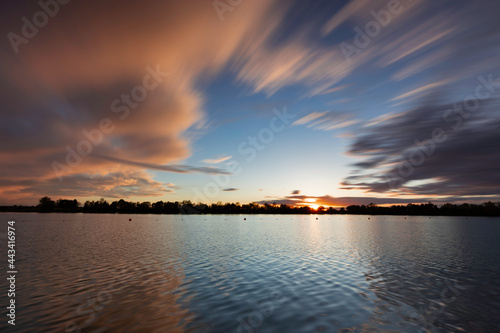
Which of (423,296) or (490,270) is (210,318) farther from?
(490,270)

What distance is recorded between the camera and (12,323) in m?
14.3

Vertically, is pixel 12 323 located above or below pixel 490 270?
above

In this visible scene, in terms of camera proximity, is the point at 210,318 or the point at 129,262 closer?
the point at 210,318

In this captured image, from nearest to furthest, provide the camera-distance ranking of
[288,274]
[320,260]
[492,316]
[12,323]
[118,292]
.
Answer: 1. [12,323]
2. [492,316]
3. [118,292]
4. [288,274]
5. [320,260]

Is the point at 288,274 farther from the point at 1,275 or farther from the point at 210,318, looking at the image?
the point at 1,275

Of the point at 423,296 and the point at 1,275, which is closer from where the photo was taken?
the point at 423,296

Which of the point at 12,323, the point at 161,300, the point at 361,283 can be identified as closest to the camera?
→ the point at 12,323

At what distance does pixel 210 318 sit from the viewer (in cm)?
1523

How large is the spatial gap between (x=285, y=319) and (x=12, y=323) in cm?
1614

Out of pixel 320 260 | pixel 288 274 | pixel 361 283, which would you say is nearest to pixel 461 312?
pixel 361 283

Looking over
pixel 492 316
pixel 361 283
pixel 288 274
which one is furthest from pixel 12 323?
pixel 492 316

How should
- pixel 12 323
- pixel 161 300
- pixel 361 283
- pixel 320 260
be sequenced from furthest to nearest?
pixel 320 260 → pixel 361 283 → pixel 161 300 → pixel 12 323

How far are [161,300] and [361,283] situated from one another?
60.5 ft

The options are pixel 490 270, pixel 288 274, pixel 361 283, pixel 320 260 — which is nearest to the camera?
pixel 361 283
